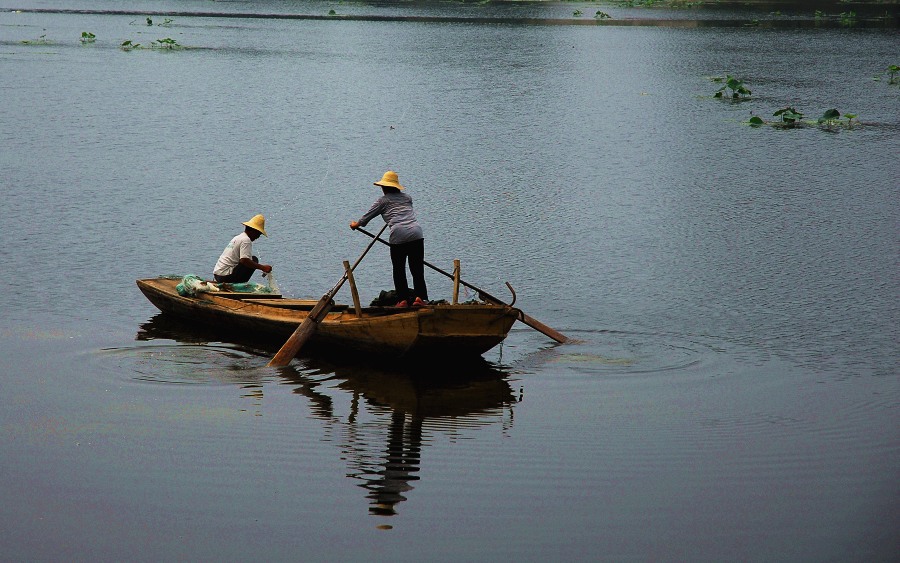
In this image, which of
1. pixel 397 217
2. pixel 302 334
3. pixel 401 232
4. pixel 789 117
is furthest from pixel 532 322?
pixel 789 117

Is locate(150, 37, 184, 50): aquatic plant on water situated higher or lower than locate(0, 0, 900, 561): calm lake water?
higher

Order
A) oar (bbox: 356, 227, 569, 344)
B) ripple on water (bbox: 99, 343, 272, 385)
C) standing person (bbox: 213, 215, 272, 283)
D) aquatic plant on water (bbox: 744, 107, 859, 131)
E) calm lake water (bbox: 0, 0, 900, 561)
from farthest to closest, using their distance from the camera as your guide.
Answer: aquatic plant on water (bbox: 744, 107, 859, 131) < standing person (bbox: 213, 215, 272, 283) < oar (bbox: 356, 227, 569, 344) < ripple on water (bbox: 99, 343, 272, 385) < calm lake water (bbox: 0, 0, 900, 561)

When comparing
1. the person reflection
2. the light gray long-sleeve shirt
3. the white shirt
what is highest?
the light gray long-sleeve shirt

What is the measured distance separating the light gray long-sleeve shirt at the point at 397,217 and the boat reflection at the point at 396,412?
1343 mm

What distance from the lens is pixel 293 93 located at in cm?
3059

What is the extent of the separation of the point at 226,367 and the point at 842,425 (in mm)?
5562

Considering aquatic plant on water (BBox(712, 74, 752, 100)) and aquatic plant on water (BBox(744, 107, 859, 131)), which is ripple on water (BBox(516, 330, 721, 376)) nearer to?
aquatic plant on water (BBox(744, 107, 859, 131))

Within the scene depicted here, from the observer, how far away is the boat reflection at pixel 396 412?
26.0ft

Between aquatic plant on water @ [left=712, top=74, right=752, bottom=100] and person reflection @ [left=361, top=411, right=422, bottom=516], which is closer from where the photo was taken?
person reflection @ [left=361, top=411, right=422, bottom=516]

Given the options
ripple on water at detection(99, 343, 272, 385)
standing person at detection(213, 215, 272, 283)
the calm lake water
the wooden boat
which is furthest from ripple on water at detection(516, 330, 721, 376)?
standing person at detection(213, 215, 272, 283)

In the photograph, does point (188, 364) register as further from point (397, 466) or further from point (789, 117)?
point (789, 117)

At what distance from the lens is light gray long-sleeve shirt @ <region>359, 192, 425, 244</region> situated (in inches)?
422

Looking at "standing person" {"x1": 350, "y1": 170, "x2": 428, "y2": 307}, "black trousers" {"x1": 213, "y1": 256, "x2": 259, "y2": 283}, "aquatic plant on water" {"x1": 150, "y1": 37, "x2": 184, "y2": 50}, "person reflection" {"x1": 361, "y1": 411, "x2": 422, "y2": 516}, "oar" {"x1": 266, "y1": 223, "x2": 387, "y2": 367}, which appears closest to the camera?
"person reflection" {"x1": 361, "y1": 411, "x2": 422, "y2": 516}

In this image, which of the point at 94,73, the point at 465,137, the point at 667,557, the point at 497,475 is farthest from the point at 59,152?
the point at 667,557
